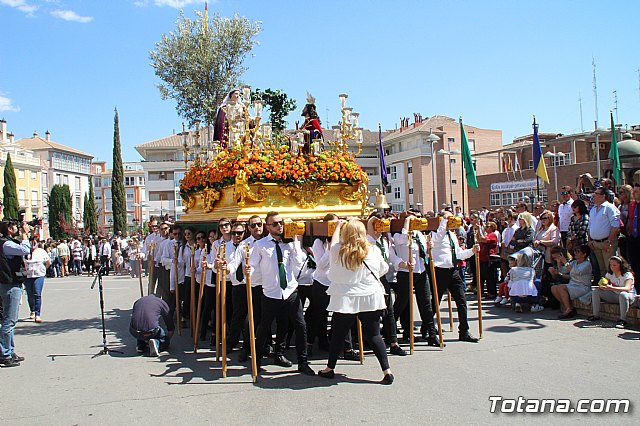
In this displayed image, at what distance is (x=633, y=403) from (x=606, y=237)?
4888 mm

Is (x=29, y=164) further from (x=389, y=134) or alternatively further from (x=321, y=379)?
(x=321, y=379)

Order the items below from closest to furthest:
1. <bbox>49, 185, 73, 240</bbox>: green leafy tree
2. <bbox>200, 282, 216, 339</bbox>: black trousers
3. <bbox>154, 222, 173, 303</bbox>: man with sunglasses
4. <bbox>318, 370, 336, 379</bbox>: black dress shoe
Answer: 1. <bbox>318, 370, 336, 379</bbox>: black dress shoe
2. <bbox>200, 282, 216, 339</bbox>: black trousers
3. <bbox>154, 222, 173, 303</bbox>: man with sunglasses
4. <bbox>49, 185, 73, 240</bbox>: green leafy tree

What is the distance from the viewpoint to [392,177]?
66.9 meters

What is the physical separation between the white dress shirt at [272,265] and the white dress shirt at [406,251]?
69.0 inches

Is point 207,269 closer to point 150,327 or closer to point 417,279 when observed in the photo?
point 150,327

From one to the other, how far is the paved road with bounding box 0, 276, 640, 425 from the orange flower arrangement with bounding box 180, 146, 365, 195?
9.67ft

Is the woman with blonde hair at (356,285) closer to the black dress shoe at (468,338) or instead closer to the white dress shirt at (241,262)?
the white dress shirt at (241,262)

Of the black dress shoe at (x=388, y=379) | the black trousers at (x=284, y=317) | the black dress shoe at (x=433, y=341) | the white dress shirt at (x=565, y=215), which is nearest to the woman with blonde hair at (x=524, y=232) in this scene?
the white dress shirt at (x=565, y=215)

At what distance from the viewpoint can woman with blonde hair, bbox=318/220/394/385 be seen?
243 inches

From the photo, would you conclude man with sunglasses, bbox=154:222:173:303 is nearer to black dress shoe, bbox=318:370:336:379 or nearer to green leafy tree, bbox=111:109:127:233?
black dress shoe, bbox=318:370:336:379

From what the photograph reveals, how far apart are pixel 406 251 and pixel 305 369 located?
98.6 inches

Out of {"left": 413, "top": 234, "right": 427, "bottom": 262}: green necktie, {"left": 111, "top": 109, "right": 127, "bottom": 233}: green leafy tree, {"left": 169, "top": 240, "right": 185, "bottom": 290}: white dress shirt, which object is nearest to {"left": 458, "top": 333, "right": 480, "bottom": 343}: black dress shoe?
{"left": 413, "top": 234, "right": 427, "bottom": 262}: green necktie

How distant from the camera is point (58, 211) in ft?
206

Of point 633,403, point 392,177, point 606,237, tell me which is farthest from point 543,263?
point 392,177
